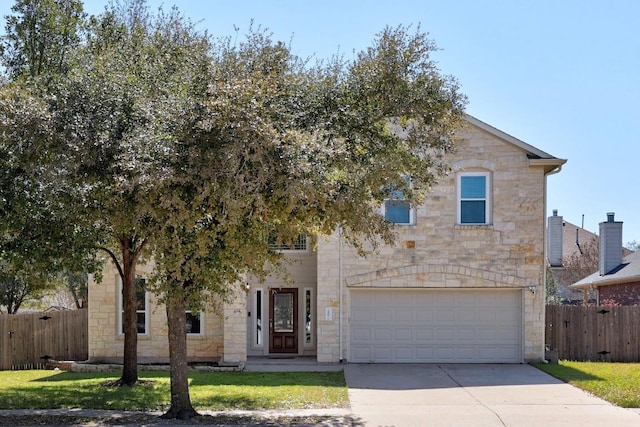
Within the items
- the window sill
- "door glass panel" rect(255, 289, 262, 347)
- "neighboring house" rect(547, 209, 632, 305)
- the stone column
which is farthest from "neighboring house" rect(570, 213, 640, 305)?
the stone column

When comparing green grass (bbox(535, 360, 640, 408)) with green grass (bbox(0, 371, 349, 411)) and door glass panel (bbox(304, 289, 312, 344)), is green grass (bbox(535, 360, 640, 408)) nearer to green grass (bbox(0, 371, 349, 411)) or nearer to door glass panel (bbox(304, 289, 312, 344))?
green grass (bbox(0, 371, 349, 411))

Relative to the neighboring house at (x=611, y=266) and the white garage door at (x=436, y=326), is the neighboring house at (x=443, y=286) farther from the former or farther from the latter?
the neighboring house at (x=611, y=266)

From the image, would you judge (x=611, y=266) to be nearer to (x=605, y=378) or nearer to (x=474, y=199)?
(x=474, y=199)

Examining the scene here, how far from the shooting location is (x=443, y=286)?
1964cm

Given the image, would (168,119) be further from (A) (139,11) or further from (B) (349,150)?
(A) (139,11)

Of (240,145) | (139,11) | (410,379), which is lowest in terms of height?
(410,379)

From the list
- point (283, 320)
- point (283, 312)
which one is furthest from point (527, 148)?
point (283, 320)

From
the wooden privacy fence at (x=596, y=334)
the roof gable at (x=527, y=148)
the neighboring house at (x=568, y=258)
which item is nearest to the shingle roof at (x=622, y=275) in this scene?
the wooden privacy fence at (x=596, y=334)

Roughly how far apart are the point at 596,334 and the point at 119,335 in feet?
45.7

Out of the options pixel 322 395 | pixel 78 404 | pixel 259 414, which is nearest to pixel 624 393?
pixel 322 395

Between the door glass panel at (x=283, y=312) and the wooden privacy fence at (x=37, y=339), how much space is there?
620 centimetres

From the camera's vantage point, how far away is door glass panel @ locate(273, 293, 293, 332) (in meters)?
22.0

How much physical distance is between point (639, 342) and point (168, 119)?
17191mm

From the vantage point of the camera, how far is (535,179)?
19531 mm
